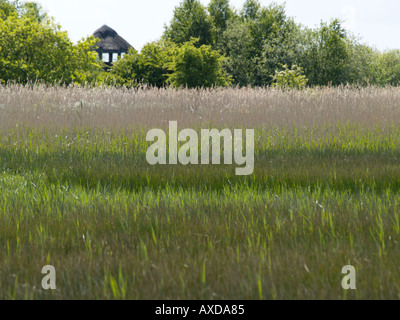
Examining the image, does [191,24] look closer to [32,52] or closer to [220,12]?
[220,12]

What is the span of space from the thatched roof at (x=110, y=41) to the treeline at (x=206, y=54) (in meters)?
11.0

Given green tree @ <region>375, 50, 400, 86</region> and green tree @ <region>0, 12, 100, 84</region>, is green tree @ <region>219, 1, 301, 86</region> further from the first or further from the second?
green tree @ <region>375, 50, 400, 86</region>

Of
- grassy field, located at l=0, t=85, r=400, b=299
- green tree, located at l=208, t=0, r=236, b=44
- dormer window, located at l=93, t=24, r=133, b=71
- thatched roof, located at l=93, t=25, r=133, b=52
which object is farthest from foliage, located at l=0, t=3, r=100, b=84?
thatched roof, located at l=93, t=25, r=133, b=52

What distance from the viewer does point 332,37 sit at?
29.8 meters

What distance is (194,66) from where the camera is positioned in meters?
23.0

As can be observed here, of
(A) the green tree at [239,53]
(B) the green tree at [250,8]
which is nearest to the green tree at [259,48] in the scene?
(A) the green tree at [239,53]

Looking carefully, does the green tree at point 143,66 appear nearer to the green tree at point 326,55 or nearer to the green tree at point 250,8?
the green tree at point 326,55

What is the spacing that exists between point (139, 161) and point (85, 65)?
1742 centimetres

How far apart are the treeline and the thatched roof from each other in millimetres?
10974

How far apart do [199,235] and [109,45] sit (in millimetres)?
53767

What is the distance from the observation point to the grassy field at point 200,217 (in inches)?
100

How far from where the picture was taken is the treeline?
69.3 ft

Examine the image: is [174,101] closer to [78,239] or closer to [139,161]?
[139,161]

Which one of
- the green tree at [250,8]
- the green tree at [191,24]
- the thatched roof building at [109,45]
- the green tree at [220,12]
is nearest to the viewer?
the green tree at [191,24]
